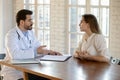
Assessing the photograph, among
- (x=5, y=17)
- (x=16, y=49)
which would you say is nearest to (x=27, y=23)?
(x=16, y=49)

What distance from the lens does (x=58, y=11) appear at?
6324 millimetres

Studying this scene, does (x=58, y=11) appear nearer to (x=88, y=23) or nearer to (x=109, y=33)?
(x=109, y=33)

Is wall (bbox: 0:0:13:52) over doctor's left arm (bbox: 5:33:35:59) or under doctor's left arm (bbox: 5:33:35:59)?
over

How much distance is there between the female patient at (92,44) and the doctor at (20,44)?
44 centimetres

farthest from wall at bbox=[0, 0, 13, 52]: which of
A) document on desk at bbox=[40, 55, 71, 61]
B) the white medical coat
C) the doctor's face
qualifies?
document on desk at bbox=[40, 55, 71, 61]

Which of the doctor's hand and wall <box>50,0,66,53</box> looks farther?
wall <box>50,0,66,53</box>

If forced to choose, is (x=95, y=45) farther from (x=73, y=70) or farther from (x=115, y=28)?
(x=115, y=28)

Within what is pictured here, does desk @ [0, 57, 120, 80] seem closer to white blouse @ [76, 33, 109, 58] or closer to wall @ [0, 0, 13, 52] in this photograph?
white blouse @ [76, 33, 109, 58]

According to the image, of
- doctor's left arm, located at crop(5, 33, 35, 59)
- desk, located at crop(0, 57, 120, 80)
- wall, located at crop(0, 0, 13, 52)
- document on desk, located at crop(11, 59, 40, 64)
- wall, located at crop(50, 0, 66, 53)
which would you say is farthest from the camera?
wall, located at crop(0, 0, 13, 52)

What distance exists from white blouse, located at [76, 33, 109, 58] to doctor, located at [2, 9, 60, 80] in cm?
48

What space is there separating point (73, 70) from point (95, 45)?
2.80ft

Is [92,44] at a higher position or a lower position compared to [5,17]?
lower

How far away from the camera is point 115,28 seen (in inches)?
215

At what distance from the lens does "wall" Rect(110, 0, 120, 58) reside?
5395 mm
